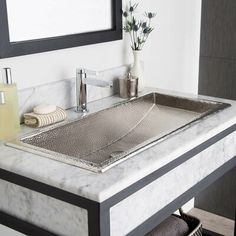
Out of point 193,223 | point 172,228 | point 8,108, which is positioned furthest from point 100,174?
point 193,223

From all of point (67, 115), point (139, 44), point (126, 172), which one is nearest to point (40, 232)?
point (126, 172)

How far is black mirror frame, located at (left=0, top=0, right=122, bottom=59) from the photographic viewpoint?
1321mm

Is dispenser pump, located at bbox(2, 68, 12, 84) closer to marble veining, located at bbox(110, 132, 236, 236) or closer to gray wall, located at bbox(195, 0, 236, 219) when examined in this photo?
marble veining, located at bbox(110, 132, 236, 236)

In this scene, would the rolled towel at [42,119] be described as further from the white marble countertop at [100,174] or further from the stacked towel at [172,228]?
the stacked towel at [172,228]

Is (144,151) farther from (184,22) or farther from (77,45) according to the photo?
(184,22)

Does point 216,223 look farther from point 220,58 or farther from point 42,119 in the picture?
point 42,119

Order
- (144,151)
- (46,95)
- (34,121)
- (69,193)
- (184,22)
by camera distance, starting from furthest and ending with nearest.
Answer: (184,22)
(46,95)
(34,121)
(144,151)
(69,193)

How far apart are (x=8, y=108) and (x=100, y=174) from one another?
39 cm

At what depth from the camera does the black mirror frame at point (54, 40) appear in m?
1.32

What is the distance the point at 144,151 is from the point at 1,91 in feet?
1.44

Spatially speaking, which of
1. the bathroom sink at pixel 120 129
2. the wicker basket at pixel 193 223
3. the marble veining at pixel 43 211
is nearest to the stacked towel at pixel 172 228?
the wicker basket at pixel 193 223

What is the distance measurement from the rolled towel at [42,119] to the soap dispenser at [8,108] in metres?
0.08

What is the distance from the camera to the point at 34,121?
1.40 m

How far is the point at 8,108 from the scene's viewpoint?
51.3 inches
